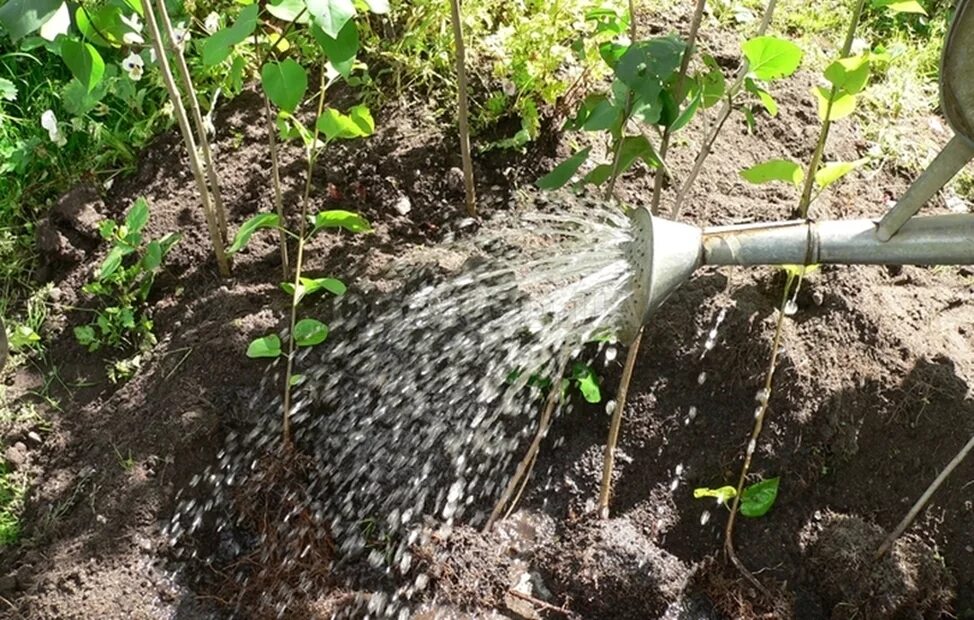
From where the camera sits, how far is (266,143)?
270 cm

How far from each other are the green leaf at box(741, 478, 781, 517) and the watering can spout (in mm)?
687

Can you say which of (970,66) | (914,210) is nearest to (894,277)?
(914,210)

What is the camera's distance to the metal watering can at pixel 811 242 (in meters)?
1.60

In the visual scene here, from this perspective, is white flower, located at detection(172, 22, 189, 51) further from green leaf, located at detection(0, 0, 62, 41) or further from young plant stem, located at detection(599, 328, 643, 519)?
young plant stem, located at detection(599, 328, 643, 519)

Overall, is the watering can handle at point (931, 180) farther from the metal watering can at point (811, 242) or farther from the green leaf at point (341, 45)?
the green leaf at point (341, 45)

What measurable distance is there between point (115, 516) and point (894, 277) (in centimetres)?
189

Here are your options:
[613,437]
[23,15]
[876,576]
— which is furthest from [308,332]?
[876,576]

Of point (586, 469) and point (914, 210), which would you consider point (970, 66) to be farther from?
point (586, 469)

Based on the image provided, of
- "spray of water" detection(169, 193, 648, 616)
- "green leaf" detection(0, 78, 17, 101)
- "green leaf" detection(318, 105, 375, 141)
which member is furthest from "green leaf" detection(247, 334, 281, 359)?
"green leaf" detection(0, 78, 17, 101)

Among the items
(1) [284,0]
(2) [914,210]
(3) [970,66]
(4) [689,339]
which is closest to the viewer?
(3) [970,66]

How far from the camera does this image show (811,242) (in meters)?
1.68

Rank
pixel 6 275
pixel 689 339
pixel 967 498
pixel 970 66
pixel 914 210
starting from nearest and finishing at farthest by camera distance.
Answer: pixel 970 66 → pixel 914 210 → pixel 967 498 → pixel 689 339 → pixel 6 275

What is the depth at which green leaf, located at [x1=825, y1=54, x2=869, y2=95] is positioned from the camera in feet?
6.07

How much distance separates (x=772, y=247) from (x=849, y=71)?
0.42 meters
